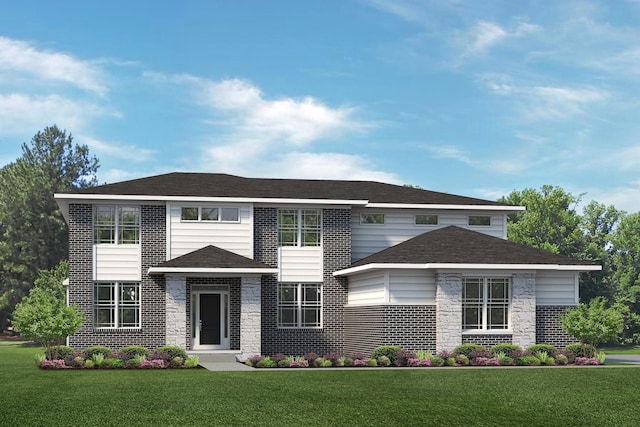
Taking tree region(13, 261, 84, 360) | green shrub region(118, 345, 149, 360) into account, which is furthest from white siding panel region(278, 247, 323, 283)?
tree region(13, 261, 84, 360)

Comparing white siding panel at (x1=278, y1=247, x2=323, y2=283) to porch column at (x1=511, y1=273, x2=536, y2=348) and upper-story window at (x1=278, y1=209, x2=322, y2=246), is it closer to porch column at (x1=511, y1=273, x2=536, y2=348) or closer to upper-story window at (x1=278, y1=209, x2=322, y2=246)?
upper-story window at (x1=278, y1=209, x2=322, y2=246)

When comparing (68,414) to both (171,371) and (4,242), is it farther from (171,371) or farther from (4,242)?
(4,242)

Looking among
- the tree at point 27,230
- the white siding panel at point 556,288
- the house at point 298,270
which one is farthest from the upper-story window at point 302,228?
the tree at point 27,230

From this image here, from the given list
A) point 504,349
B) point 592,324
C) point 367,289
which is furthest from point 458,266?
point 592,324

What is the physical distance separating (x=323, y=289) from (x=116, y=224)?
8.36m

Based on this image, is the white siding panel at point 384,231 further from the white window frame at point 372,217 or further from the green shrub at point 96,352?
the green shrub at point 96,352

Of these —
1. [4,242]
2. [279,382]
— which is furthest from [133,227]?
[4,242]

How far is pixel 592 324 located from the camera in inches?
1141

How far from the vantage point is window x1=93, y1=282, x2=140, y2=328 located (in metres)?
32.3

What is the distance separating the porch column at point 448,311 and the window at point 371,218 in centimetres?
620

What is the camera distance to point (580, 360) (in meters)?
28.6

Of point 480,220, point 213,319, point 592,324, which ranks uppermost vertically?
point 480,220

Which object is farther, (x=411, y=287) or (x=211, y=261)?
(x=211, y=261)

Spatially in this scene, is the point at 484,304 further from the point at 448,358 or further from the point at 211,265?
the point at 211,265
